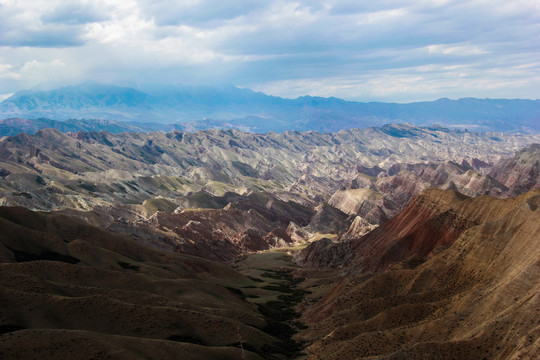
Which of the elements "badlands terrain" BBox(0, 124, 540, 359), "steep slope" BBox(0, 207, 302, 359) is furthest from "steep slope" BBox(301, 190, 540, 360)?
"steep slope" BBox(0, 207, 302, 359)

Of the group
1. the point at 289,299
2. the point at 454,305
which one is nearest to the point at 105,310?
the point at 454,305

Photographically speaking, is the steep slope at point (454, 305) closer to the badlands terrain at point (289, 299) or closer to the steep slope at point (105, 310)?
the badlands terrain at point (289, 299)

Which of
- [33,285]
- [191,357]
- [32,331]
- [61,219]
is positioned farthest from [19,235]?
[191,357]

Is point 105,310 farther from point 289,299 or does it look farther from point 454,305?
point 289,299

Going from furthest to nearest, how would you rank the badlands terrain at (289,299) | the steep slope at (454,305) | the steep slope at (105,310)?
the steep slope at (105,310), the badlands terrain at (289,299), the steep slope at (454,305)

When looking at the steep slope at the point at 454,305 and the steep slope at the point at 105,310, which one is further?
the steep slope at the point at 105,310

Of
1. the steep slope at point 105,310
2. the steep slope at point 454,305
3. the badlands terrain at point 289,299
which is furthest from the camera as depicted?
the steep slope at point 105,310

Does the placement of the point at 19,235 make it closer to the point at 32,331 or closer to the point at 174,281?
the point at 174,281

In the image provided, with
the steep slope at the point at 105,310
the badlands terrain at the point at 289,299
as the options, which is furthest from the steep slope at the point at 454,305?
the steep slope at the point at 105,310

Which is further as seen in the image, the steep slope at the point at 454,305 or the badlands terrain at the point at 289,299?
the badlands terrain at the point at 289,299
